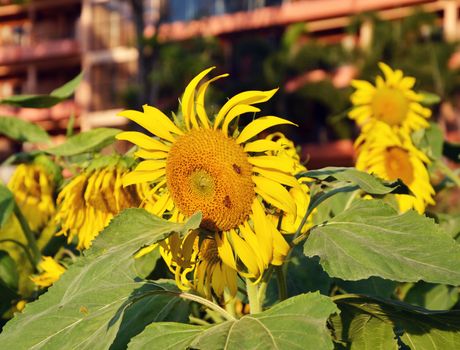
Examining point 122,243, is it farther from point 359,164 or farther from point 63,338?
point 359,164

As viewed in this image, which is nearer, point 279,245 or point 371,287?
point 279,245

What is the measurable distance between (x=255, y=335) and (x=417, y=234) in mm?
240

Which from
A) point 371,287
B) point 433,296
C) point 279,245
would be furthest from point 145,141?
point 433,296

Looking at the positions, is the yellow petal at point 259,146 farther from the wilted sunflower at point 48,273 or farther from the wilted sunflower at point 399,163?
the wilted sunflower at point 399,163

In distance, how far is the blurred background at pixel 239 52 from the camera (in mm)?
21109

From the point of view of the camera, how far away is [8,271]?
1.64 m

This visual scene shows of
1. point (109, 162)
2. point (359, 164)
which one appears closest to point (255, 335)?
point (109, 162)

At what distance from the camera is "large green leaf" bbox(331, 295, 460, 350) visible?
113 centimetres

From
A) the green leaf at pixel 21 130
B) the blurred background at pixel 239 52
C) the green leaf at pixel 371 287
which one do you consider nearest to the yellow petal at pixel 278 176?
the green leaf at pixel 371 287

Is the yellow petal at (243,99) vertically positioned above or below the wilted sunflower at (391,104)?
above

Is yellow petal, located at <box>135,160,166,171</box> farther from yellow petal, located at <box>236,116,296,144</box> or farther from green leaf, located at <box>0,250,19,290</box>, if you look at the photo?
green leaf, located at <box>0,250,19,290</box>

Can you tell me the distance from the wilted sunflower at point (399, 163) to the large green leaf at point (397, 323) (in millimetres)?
826

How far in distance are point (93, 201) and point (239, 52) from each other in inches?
Result: 935

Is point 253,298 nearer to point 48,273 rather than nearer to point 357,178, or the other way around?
point 357,178
